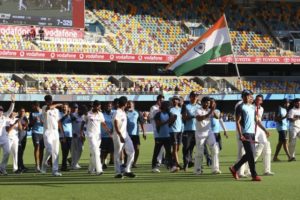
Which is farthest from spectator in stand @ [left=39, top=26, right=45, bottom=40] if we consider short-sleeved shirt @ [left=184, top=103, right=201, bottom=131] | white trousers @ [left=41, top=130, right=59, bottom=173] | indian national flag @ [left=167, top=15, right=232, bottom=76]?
white trousers @ [left=41, top=130, right=59, bottom=173]

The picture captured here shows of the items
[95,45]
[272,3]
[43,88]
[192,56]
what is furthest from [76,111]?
[272,3]

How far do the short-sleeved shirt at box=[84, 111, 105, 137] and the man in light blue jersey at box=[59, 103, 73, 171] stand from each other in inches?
81.3

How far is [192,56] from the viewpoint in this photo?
21.2 metres

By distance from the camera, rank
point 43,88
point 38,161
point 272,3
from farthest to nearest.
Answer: point 272,3 < point 43,88 < point 38,161

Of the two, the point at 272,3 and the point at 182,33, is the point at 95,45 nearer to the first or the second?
the point at 182,33

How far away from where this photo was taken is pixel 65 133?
19.7 meters

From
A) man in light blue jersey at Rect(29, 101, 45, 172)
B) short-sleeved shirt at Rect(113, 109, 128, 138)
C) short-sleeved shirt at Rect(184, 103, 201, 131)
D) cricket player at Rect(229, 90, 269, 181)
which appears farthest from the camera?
man in light blue jersey at Rect(29, 101, 45, 172)

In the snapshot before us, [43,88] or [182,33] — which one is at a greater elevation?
[182,33]

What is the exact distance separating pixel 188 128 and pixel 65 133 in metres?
3.40

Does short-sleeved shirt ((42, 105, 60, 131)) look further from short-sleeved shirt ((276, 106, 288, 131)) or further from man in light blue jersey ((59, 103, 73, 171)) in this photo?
short-sleeved shirt ((276, 106, 288, 131))

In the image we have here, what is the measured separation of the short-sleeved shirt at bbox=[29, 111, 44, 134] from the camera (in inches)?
753

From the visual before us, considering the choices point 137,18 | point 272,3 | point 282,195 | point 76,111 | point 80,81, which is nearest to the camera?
point 282,195

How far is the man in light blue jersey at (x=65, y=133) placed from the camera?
1924cm

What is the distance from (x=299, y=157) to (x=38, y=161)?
9278 mm
